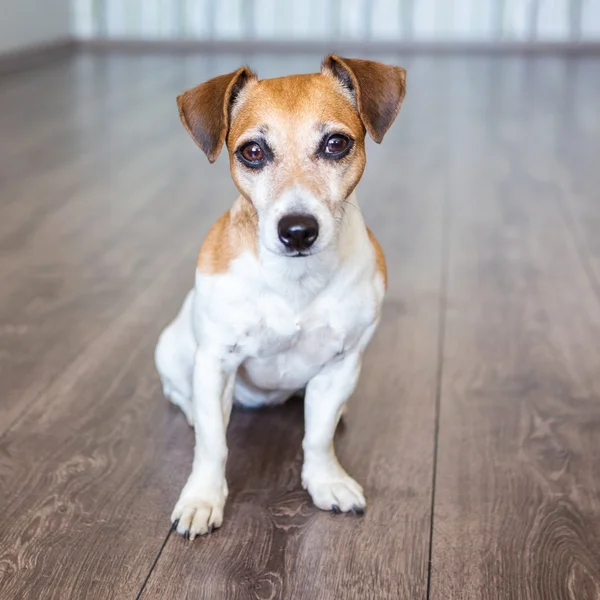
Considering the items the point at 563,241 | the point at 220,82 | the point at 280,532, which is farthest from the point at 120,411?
the point at 563,241

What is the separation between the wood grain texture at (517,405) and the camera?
1.56 m

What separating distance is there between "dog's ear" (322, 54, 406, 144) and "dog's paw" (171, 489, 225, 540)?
27.6 inches

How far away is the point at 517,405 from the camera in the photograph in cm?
212

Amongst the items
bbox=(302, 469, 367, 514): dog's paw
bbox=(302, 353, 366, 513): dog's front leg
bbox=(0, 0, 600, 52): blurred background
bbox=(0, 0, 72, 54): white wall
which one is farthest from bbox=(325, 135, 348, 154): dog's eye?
bbox=(0, 0, 600, 52): blurred background

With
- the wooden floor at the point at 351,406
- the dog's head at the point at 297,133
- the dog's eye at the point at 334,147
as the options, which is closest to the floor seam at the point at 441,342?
the wooden floor at the point at 351,406

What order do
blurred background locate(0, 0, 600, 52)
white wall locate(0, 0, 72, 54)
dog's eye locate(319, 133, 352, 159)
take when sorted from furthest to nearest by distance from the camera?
blurred background locate(0, 0, 600, 52) → white wall locate(0, 0, 72, 54) → dog's eye locate(319, 133, 352, 159)

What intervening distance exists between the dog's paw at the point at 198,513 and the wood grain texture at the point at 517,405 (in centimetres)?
39

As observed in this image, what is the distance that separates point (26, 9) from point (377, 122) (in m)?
6.16

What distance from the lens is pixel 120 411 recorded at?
2061mm

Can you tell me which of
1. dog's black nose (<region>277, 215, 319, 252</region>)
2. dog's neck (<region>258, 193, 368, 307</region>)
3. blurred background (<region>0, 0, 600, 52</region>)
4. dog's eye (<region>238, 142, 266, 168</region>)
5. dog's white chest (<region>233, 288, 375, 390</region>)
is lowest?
blurred background (<region>0, 0, 600, 52</region>)

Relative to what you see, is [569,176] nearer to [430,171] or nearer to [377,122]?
[430,171]

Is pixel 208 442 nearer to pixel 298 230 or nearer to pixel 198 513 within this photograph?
pixel 198 513

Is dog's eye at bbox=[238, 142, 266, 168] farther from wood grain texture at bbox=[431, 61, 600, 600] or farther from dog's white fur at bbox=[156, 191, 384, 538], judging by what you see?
wood grain texture at bbox=[431, 61, 600, 600]

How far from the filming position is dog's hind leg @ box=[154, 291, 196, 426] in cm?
188
